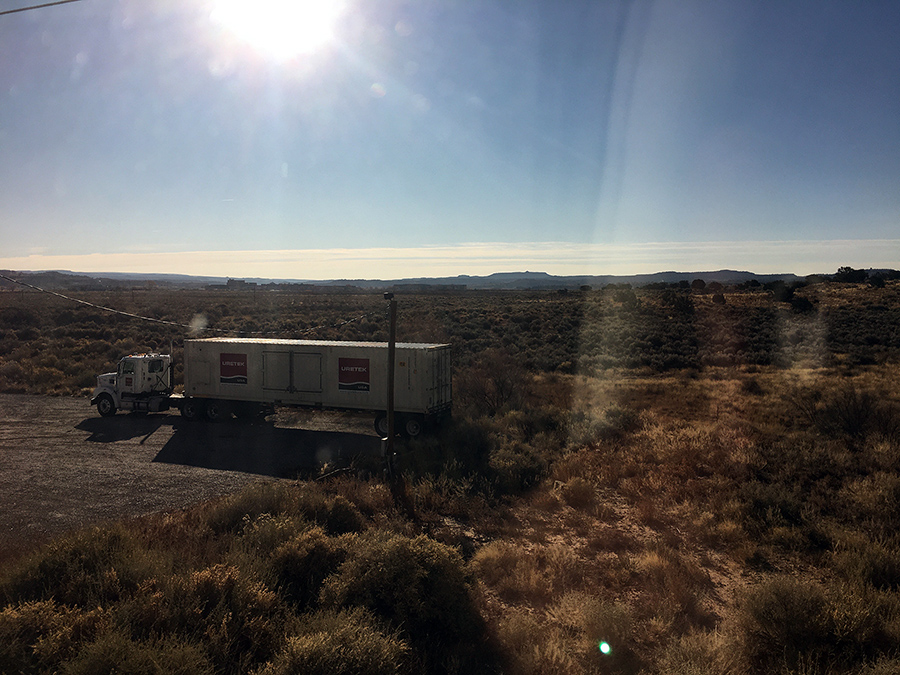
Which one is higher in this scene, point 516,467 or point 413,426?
point 516,467

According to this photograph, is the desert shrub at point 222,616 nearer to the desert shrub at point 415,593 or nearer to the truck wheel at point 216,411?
the desert shrub at point 415,593

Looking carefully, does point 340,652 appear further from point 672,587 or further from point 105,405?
point 105,405

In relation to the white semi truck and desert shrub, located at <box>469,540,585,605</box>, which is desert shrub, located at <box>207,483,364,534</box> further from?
the white semi truck

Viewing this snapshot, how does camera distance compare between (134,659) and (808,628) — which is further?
(808,628)

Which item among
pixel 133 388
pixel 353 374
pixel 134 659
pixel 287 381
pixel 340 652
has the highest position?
pixel 353 374

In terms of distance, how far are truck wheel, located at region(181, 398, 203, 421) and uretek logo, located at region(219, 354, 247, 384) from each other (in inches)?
57.5

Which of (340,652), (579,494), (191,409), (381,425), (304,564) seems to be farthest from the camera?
(191,409)

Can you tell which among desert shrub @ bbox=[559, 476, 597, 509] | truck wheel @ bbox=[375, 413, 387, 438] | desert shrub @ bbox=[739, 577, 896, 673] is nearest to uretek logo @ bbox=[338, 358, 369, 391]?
truck wheel @ bbox=[375, 413, 387, 438]

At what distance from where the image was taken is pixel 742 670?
570cm

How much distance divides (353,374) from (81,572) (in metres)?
11.7

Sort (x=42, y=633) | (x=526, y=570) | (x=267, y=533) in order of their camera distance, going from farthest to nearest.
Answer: (x=526, y=570) → (x=267, y=533) → (x=42, y=633)

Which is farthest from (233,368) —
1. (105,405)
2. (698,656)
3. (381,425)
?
(698,656)

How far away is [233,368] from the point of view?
19281 millimetres

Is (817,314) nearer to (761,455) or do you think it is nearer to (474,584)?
(761,455)
